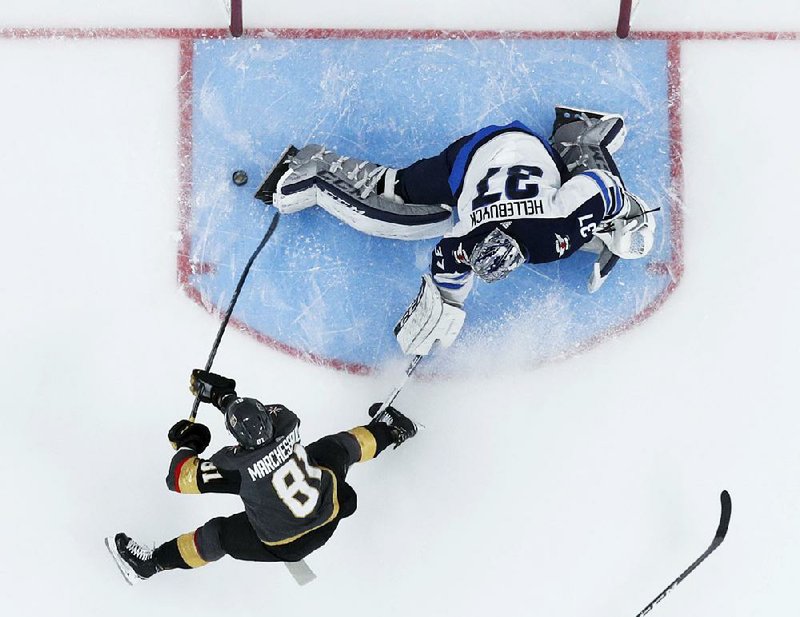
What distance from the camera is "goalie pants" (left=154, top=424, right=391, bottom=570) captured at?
3.62m

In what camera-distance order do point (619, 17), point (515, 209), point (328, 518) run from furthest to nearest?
point (619, 17)
point (328, 518)
point (515, 209)

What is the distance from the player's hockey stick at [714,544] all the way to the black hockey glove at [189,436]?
1943mm

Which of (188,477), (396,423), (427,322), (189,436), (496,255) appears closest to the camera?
(496,255)

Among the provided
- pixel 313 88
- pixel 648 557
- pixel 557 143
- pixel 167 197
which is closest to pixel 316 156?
pixel 313 88

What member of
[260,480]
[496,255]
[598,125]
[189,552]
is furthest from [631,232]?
[189,552]

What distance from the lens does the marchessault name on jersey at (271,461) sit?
131 inches

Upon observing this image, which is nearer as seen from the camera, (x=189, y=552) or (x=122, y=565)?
(x=189, y=552)

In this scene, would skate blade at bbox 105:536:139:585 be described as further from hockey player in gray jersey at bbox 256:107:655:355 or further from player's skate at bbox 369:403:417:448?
hockey player in gray jersey at bbox 256:107:655:355

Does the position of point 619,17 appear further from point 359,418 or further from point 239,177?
point 359,418

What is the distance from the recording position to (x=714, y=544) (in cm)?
405

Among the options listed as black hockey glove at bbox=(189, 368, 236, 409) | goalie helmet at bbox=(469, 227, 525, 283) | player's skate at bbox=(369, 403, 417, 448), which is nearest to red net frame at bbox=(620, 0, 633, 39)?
goalie helmet at bbox=(469, 227, 525, 283)

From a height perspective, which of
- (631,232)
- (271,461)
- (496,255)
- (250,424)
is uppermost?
(631,232)

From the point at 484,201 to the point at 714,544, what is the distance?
1812 millimetres

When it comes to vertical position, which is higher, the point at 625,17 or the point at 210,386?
the point at 625,17
